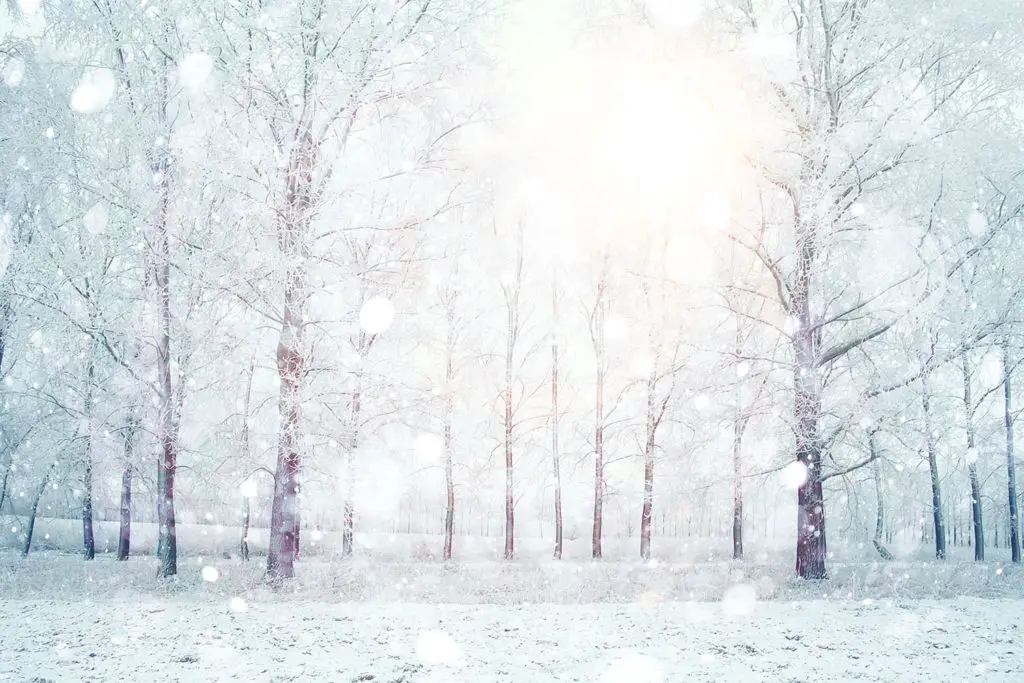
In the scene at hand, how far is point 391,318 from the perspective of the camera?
1117 centimetres

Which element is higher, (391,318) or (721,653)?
(391,318)

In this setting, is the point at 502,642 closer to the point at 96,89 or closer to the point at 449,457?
the point at 449,457

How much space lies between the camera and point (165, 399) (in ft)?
41.4

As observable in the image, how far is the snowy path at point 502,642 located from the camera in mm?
6512

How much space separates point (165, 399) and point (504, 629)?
26.9ft

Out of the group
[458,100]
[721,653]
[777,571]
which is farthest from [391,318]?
[777,571]

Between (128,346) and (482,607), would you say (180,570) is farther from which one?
(482,607)

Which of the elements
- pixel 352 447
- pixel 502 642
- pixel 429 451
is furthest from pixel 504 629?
pixel 429 451

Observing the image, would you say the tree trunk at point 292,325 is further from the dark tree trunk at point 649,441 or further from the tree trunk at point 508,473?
the dark tree trunk at point 649,441

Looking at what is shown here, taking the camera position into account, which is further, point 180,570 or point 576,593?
point 180,570

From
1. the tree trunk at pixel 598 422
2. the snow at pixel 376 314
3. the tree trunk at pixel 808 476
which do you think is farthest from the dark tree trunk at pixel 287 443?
the tree trunk at pixel 598 422

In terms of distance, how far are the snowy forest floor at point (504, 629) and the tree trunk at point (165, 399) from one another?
593 millimetres

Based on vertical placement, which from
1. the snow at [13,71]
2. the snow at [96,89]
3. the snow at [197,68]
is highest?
the snow at [13,71]

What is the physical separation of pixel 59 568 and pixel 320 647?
10415 millimetres
